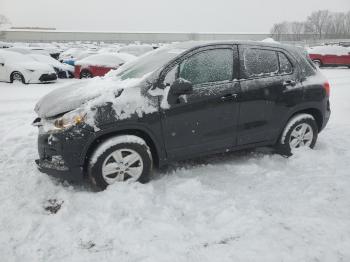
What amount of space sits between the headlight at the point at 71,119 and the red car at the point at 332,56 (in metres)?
20.4

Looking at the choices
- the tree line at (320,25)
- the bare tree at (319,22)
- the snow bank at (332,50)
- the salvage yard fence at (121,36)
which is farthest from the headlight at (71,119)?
the bare tree at (319,22)

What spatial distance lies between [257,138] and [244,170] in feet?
1.62

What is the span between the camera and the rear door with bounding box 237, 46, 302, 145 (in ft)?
15.0

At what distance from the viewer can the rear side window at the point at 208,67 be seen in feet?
13.9

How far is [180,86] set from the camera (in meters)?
3.95

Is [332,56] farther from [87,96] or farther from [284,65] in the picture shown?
[87,96]

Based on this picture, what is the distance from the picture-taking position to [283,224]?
3.38 m

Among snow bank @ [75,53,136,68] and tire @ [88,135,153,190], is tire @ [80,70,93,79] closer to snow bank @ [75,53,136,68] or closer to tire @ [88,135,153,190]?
snow bank @ [75,53,136,68]

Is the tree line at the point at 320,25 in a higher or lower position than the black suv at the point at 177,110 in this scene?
higher

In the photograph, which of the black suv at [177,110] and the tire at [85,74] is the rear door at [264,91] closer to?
the black suv at [177,110]

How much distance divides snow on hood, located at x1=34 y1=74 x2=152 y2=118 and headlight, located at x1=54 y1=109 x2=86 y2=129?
0.24 feet

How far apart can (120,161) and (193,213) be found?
1.04 metres

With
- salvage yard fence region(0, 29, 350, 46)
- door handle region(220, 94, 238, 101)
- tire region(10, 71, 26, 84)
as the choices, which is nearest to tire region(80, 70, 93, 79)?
tire region(10, 71, 26, 84)

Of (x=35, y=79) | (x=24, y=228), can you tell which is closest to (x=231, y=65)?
(x=24, y=228)
